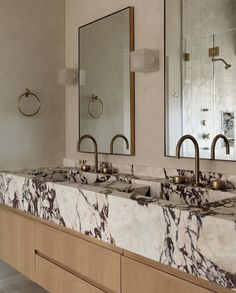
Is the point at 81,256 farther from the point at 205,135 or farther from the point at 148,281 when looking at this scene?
the point at 205,135

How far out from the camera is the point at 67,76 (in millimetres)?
2799

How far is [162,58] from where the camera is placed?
7.06 feet

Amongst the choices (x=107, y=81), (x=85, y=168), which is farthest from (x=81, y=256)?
(x=107, y=81)

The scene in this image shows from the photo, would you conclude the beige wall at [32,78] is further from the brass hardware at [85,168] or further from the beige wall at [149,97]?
the beige wall at [149,97]

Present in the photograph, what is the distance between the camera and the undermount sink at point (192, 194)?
64.0 inches

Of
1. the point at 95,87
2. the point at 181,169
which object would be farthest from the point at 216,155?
the point at 95,87

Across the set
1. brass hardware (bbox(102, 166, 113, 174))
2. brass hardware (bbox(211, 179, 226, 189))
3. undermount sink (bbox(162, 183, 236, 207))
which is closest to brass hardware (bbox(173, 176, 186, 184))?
undermount sink (bbox(162, 183, 236, 207))

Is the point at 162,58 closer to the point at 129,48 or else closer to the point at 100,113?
Result: the point at 129,48

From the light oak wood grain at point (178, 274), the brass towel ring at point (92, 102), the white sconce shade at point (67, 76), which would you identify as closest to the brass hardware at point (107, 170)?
the brass towel ring at point (92, 102)

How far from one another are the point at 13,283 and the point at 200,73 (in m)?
2.07

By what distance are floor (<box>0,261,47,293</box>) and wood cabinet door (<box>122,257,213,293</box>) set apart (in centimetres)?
144

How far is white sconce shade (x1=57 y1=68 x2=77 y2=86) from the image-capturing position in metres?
Result: 2.80

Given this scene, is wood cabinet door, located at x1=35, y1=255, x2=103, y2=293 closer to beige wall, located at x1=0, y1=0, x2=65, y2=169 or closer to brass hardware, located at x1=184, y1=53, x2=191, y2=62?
beige wall, located at x1=0, y1=0, x2=65, y2=169

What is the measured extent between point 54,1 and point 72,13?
179 millimetres
